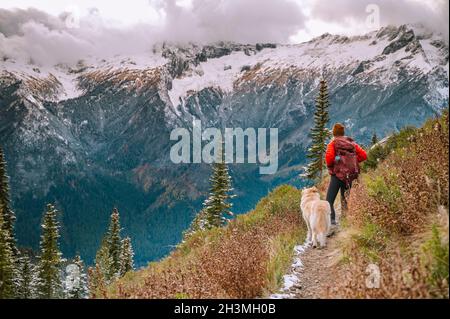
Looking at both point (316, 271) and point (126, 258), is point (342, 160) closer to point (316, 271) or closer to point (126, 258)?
point (316, 271)

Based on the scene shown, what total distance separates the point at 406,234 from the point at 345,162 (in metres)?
4.03

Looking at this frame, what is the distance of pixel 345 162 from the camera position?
423 inches

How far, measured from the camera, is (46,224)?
4141 cm

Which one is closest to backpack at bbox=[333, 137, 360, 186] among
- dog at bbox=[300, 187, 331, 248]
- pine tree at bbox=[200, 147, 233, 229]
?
dog at bbox=[300, 187, 331, 248]

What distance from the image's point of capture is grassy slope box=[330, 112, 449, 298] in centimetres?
462

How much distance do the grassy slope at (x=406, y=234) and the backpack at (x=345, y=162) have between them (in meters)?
0.80

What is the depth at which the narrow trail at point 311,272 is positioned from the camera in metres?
6.59

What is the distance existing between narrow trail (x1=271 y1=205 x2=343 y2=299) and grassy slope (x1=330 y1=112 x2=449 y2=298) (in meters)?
0.31

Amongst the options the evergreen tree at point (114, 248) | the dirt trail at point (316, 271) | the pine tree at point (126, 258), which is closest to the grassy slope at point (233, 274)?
the dirt trail at point (316, 271)
